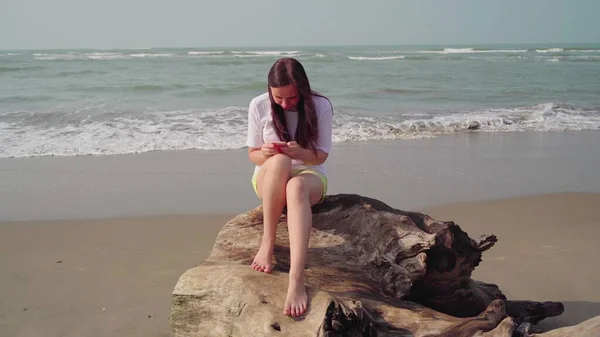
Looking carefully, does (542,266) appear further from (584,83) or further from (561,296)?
(584,83)

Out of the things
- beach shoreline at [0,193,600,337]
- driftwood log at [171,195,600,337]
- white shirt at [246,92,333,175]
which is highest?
white shirt at [246,92,333,175]

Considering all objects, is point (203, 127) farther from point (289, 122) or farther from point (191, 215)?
point (289, 122)

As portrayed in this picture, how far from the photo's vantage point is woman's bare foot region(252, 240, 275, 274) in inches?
138

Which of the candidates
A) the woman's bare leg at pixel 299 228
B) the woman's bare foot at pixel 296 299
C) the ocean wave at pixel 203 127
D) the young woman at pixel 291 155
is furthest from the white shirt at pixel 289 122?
the ocean wave at pixel 203 127

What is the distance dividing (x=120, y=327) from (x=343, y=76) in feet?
73.6

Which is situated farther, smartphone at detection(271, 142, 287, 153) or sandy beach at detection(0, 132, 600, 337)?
sandy beach at detection(0, 132, 600, 337)

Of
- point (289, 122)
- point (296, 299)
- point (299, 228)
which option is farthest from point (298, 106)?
point (296, 299)

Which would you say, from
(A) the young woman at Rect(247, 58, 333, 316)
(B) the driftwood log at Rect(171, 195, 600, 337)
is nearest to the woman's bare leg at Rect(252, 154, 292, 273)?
(A) the young woman at Rect(247, 58, 333, 316)

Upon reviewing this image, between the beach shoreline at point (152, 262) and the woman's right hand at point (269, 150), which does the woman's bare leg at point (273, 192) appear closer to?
the woman's right hand at point (269, 150)

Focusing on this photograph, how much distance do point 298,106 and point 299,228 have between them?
40.1 inches

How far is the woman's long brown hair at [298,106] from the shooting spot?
378 centimetres

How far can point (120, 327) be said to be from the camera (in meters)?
4.15

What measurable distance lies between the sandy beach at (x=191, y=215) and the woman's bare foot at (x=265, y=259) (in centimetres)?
109

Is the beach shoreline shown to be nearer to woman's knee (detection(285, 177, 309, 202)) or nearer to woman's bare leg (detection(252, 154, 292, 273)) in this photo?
woman's bare leg (detection(252, 154, 292, 273))
